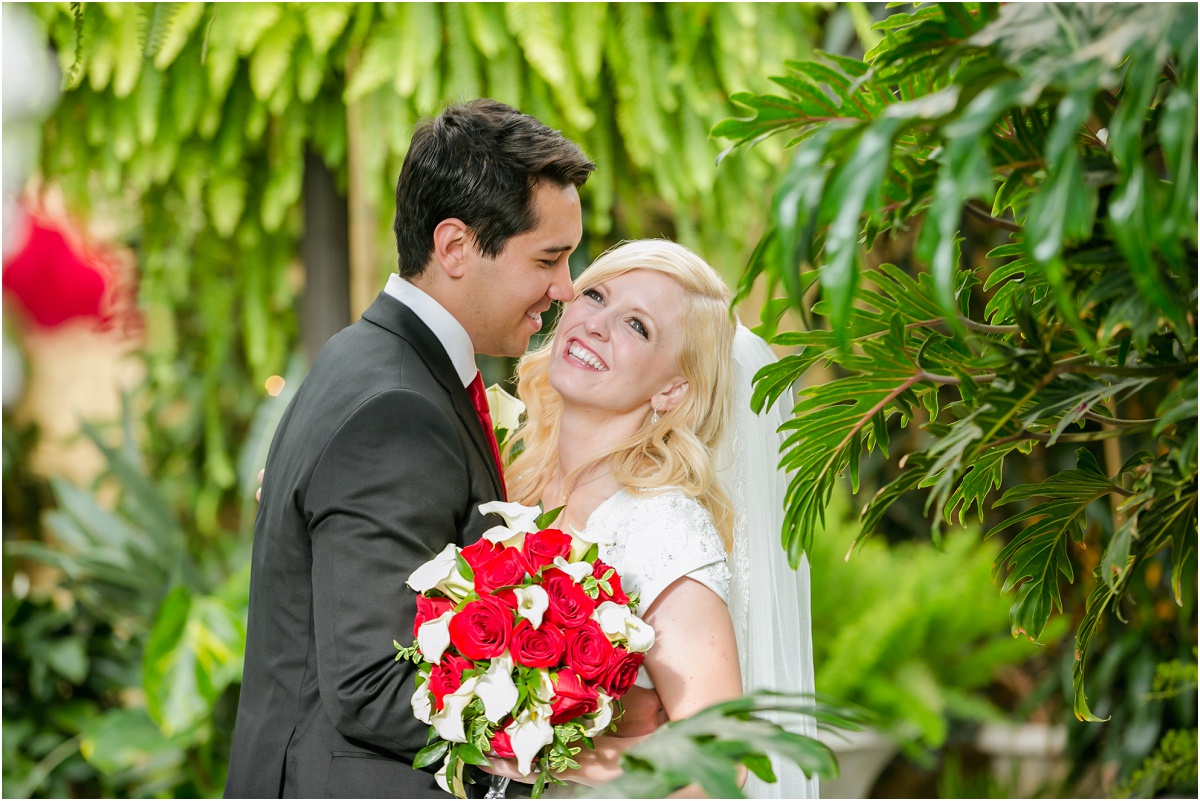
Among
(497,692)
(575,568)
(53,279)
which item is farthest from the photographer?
(53,279)

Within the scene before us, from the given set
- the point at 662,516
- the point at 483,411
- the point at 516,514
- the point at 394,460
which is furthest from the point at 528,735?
the point at 483,411

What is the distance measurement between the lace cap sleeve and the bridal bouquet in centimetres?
23

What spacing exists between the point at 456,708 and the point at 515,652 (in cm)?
10

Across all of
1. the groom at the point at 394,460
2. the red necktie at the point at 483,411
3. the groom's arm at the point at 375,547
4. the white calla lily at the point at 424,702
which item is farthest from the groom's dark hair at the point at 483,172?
the white calla lily at the point at 424,702

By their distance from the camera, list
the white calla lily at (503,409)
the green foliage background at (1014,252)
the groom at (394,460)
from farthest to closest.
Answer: the white calla lily at (503,409) → the groom at (394,460) → the green foliage background at (1014,252)

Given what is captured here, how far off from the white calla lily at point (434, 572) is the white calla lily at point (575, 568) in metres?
0.14

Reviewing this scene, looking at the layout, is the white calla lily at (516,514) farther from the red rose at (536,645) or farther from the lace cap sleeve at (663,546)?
the lace cap sleeve at (663,546)

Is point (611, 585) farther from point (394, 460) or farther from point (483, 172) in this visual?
point (483, 172)

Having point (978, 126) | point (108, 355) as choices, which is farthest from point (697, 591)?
point (108, 355)

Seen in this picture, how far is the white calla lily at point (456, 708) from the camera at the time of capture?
1344mm

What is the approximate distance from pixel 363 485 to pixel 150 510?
2.54 metres

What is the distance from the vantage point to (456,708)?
1.35 meters

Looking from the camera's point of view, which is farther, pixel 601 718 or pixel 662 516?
pixel 662 516

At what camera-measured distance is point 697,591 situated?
1665 mm
